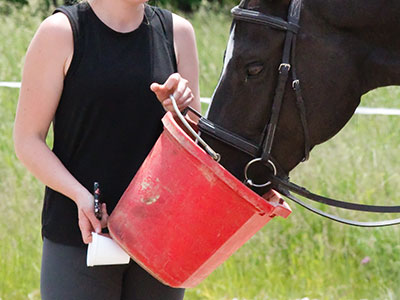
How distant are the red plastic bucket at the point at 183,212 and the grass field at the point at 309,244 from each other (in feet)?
6.34

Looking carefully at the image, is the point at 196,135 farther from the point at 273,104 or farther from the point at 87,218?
the point at 87,218

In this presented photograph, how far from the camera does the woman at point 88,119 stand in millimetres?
2459

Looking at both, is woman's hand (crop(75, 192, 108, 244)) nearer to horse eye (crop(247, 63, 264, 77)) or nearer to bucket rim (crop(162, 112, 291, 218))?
bucket rim (crop(162, 112, 291, 218))

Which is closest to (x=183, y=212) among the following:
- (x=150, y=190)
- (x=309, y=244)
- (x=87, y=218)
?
(x=150, y=190)

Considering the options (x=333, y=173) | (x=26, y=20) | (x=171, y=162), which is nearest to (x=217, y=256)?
(x=171, y=162)

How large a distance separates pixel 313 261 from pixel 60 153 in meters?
2.13

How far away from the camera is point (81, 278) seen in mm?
2531

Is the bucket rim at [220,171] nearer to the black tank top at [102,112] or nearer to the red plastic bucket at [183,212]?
the red plastic bucket at [183,212]

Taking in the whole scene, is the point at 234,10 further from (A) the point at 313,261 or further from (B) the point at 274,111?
(A) the point at 313,261

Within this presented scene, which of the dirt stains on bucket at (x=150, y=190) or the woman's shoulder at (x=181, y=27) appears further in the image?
the woman's shoulder at (x=181, y=27)

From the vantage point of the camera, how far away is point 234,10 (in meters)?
2.43

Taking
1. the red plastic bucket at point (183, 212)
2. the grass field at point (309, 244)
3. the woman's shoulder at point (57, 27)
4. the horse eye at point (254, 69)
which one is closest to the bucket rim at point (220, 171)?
the red plastic bucket at point (183, 212)

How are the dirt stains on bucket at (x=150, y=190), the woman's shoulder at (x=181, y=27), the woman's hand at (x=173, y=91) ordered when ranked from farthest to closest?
the woman's shoulder at (x=181, y=27) < the woman's hand at (x=173, y=91) < the dirt stains on bucket at (x=150, y=190)

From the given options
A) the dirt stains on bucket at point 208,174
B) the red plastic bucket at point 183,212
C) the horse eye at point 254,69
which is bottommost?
the red plastic bucket at point 183,212
